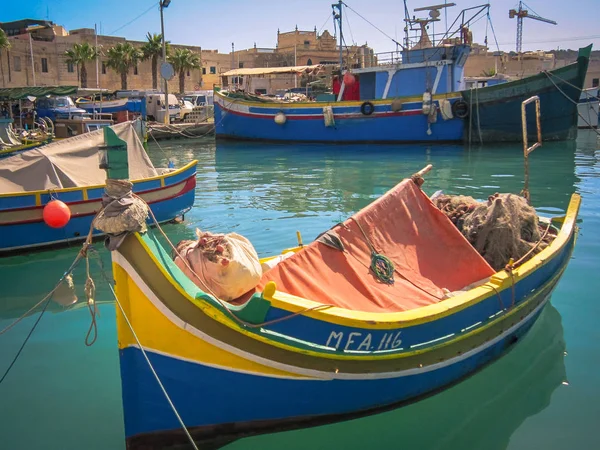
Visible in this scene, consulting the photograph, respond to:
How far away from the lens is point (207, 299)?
135 inches

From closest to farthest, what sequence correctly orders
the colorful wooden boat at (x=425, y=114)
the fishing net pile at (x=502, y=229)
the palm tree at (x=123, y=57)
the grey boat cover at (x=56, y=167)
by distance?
the fishing net pile at (x=502, y=229)
the grey boat cover at (x=56, y=167)
the colorful wooden boat at (x=425, y=114)
the palm tree at (x=123, y=57)

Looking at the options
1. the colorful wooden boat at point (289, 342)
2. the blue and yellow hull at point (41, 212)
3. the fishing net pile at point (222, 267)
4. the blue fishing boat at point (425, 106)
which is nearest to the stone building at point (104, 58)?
the blue fishing boat at point (425, 106)

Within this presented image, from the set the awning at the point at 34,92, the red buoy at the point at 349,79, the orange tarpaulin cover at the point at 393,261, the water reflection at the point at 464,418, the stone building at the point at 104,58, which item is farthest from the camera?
the stone building at the point at 104,58

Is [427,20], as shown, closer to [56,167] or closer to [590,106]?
[590,106]

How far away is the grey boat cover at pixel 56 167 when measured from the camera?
8875mm

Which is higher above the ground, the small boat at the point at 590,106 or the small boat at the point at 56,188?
the small boat at the point at 590,106

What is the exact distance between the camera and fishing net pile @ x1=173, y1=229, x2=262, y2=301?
3.99 m

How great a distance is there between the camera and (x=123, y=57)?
46031 mm

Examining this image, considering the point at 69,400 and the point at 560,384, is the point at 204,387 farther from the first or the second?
the point at 560,384

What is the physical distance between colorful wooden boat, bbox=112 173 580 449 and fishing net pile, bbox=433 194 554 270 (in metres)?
0.64

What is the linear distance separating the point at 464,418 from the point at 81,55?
45.4 metres

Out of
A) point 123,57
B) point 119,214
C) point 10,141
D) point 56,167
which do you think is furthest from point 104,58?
point 119,214

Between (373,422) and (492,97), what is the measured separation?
20.1 meters

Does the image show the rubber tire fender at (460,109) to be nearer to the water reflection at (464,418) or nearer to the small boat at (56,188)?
the small boat at (56,188)
